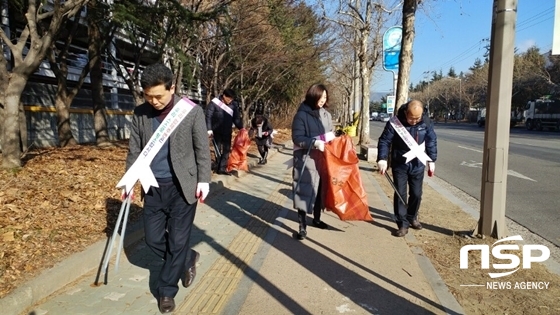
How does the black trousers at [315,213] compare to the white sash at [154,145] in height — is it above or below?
below

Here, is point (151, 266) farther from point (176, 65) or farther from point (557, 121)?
point (557, 121)

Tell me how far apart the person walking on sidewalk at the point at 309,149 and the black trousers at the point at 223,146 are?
3935mm

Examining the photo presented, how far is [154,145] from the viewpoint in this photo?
3414mm

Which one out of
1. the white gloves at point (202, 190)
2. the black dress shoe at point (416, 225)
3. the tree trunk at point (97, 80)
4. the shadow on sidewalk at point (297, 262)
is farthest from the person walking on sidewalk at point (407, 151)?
the tree trunk at point (97, 80)

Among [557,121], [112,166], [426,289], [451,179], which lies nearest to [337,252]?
[426,289]

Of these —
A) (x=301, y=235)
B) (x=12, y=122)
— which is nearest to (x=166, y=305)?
(x=301, y=235)

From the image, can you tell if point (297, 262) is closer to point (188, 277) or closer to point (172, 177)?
point (188, 277)

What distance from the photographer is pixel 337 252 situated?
4.82 m

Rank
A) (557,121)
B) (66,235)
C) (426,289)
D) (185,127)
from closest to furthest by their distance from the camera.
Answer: (185,127) → (426,289) → (66,235) → (557,121)

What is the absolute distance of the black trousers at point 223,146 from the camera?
9001 mm

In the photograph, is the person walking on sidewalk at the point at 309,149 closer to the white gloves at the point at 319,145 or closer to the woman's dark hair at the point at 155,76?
the white gloves at the point at 319,145

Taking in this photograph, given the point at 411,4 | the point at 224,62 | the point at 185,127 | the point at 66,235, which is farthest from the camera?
the point at 224,62

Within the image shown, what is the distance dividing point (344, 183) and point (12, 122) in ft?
16.4

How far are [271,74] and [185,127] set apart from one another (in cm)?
1973
